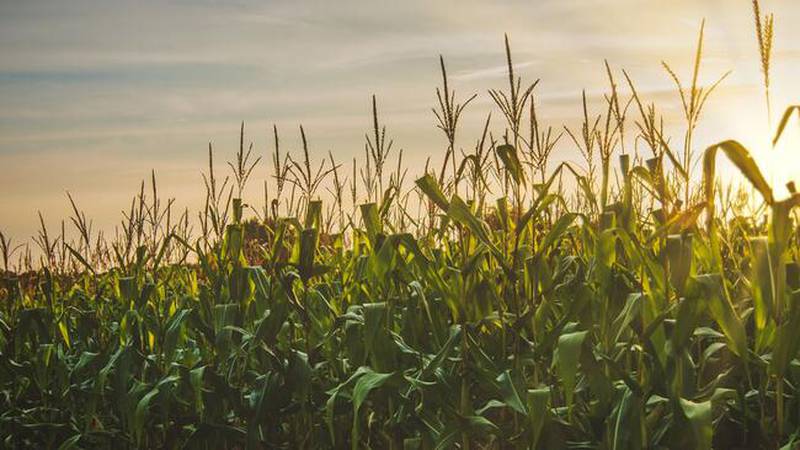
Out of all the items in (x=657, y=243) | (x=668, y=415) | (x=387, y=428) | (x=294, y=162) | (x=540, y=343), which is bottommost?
(x=387, y=428)

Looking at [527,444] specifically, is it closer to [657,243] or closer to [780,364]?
[780,364]

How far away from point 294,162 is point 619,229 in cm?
198

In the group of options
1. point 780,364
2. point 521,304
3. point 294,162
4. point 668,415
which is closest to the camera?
point 780,364

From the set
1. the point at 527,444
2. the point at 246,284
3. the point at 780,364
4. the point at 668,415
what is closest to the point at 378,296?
the point at 246,284

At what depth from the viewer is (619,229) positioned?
2.78 m

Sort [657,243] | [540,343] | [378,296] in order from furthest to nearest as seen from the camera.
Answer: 1. [378,296]
2. [657,243]
3. [540,343]

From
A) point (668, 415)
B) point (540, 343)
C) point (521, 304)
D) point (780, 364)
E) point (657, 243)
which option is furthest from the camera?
point (657, 243)

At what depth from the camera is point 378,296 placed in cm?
372

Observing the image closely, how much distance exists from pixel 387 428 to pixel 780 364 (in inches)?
57.3

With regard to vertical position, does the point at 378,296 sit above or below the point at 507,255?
below

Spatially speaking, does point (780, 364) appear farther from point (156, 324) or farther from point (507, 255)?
point (156, 324)

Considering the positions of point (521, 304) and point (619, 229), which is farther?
point (521, 304)

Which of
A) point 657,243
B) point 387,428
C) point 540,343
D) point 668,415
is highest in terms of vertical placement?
point 657,243

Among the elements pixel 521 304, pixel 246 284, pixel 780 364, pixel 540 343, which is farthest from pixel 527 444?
pixel 246 284
